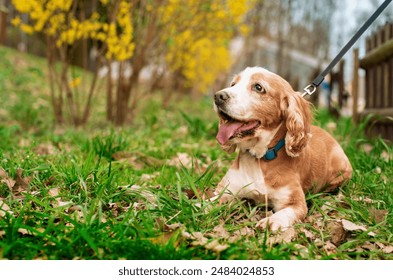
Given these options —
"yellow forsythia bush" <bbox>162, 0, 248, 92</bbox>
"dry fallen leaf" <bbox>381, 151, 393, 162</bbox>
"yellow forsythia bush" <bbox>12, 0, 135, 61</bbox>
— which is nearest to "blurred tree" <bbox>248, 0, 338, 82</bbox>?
"yellow forsythia bush" <bbox>162, 0, 248, 92</bbox>

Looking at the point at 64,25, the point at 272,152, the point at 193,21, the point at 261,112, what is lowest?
the point at 272,152

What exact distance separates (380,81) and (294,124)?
3932mm

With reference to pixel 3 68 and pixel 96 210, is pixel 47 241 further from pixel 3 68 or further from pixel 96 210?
pixel 3 68

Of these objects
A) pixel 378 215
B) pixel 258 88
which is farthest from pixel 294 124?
pixel 378 215

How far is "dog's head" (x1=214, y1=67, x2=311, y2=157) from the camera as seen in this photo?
298cm

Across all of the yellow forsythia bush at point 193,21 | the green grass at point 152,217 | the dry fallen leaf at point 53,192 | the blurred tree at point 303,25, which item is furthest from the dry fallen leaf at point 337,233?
the blurred tree at point 303,25

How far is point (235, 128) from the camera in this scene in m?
3.03

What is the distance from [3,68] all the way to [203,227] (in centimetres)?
1265

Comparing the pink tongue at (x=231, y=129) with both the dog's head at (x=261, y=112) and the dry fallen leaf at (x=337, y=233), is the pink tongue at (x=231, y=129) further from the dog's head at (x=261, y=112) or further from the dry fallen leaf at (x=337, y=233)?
the dry fallen leaf at (x=337, y=233)

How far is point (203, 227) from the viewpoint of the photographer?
2824 millimetres

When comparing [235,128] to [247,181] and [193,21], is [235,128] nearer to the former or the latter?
[247,181]

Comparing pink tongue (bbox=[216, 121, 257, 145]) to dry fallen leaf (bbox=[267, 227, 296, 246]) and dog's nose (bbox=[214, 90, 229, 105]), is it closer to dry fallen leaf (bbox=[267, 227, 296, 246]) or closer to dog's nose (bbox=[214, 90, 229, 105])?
dog's nose (bbox=[214, 90, 229, 105])

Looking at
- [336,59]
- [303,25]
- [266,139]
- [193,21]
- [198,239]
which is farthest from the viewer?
[303,25]
